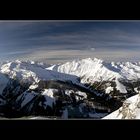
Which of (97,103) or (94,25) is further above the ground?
(94,25)

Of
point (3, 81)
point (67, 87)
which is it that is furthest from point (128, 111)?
point (3, 81)

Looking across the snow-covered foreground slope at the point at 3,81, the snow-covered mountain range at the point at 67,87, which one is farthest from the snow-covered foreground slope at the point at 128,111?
the snow-covered foreground slope at the point at 3,81

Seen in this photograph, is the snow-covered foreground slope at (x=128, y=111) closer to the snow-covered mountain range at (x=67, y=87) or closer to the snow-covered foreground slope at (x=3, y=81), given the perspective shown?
the snow-covered mountain range at (x=67, y=87)

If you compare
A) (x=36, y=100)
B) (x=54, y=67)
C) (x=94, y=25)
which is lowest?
(x=36, y=100)
